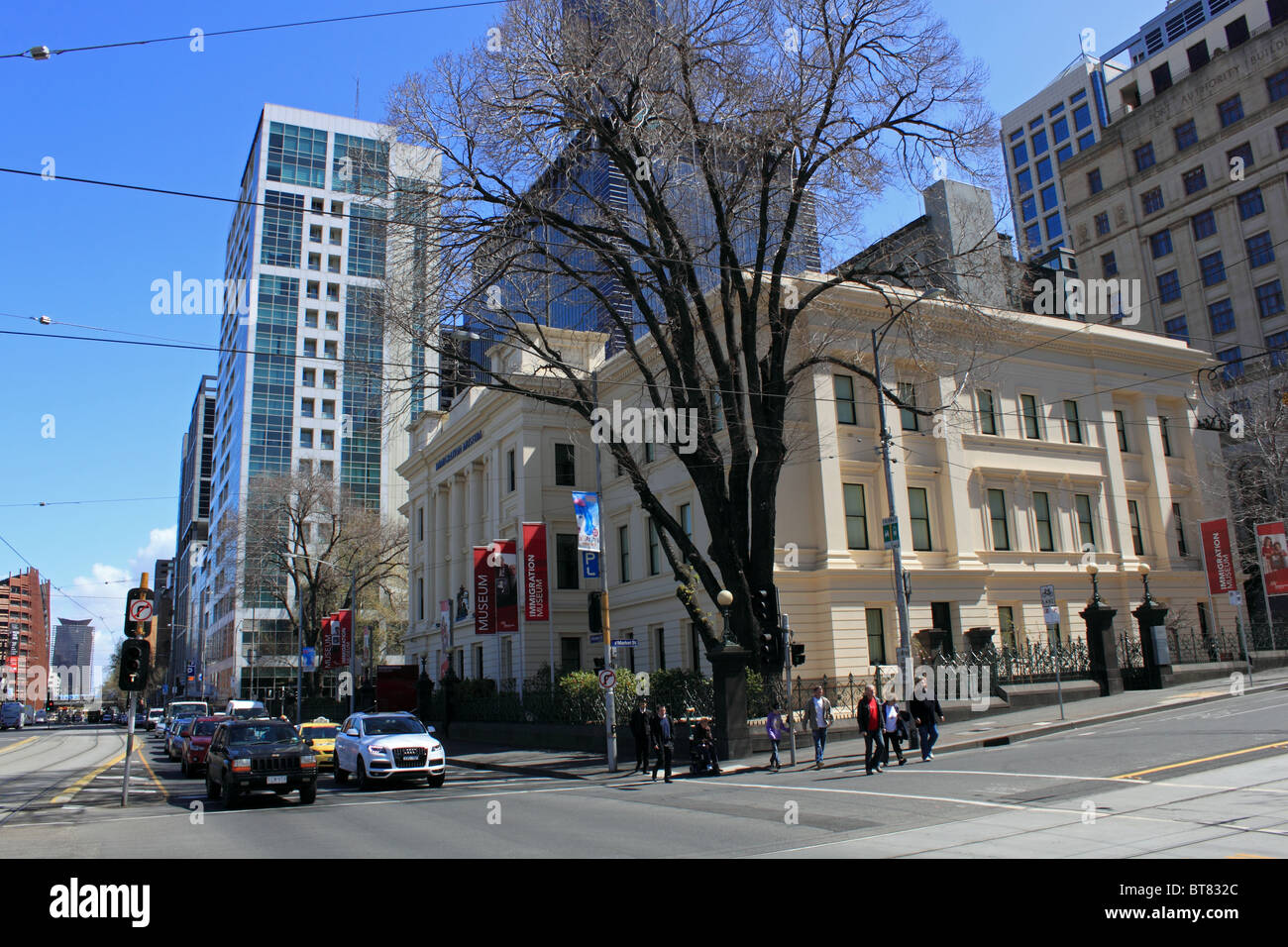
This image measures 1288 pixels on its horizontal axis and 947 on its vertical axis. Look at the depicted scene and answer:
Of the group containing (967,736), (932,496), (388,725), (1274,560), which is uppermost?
(932,496)

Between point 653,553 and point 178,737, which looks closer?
point 178,737

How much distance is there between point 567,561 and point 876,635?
18.1 meters

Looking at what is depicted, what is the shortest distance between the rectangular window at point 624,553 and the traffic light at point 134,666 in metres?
24.4

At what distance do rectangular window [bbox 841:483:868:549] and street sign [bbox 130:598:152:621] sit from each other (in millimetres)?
22594

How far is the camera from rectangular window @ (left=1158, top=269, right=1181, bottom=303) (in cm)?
6800

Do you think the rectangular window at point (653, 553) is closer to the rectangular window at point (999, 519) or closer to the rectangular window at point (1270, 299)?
the rectangular window at point (999, 519)

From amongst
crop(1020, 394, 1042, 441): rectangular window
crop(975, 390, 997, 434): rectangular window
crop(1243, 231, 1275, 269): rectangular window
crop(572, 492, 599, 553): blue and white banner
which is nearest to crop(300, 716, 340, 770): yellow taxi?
crop(572, 492, 599, 553): blue and white banner

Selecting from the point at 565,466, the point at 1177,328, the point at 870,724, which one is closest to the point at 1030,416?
the point at 565,466

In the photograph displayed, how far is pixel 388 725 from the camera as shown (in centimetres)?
2206

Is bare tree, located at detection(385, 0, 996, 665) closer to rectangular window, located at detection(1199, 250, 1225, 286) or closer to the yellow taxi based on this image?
the yellow taxi

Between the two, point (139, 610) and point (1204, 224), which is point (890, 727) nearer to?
point (139, 610)

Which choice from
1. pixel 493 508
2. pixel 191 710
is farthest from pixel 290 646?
pixel 493 508

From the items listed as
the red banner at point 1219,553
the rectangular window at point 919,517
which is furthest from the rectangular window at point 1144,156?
the rectangular window at point 919,517
